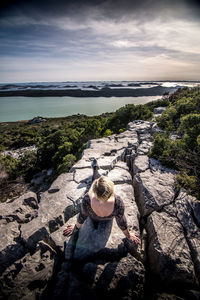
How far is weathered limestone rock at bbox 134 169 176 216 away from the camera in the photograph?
3789 millimetres

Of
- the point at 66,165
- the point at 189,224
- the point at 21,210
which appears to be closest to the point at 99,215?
the point at 189,224

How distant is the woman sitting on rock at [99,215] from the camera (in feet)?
7.91

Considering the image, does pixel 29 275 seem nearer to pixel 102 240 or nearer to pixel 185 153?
pixel 102 240

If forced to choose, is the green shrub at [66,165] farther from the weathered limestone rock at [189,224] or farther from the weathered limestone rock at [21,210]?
the weathered limestone rock at [189,224]

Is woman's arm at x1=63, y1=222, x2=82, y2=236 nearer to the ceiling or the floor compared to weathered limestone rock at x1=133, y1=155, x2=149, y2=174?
nearer to the floor

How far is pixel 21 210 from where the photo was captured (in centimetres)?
416

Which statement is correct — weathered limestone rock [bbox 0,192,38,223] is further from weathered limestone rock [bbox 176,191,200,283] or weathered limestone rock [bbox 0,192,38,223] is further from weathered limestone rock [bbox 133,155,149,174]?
weathered limestone rock [bbox 176,191,200,283]

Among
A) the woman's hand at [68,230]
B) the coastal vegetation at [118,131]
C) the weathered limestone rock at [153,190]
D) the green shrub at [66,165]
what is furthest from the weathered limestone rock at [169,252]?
the green shrub at [66,165]

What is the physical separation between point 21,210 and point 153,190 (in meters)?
4.11

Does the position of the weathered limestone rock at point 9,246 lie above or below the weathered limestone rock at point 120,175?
below

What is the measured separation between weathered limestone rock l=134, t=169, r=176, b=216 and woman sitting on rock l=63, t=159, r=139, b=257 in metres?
1.08

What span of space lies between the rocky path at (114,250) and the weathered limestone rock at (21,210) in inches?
1.0

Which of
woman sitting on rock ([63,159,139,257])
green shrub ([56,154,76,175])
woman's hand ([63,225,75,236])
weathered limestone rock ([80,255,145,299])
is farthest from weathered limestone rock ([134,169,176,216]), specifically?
green shrub ([56,154,76,175])

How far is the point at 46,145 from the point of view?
13.9 metres
